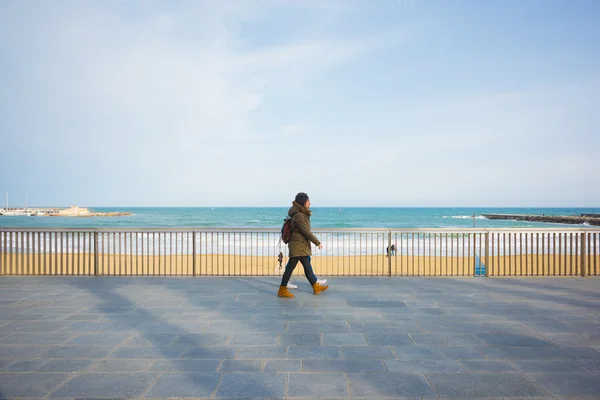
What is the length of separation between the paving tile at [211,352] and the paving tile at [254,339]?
162 mm

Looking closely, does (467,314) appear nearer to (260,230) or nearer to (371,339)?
(371,339)

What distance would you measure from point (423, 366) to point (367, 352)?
0.59 meters

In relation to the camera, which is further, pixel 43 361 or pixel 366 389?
pixel 43 361

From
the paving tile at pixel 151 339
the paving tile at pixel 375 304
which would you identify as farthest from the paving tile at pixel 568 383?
the paving tile at pixel 151 339

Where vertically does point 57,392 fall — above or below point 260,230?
below

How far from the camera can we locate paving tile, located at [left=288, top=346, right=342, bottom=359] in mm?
3688

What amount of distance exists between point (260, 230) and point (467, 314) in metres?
4.40

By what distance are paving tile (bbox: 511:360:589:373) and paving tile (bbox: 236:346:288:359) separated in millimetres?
2326

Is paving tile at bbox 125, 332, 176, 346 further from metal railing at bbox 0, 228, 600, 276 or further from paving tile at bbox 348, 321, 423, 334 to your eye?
paving tile at bbox 348, 321, 423, 334

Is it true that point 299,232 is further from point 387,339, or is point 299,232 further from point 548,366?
point 548,366

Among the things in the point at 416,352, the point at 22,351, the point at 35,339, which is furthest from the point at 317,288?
the point at 22,351

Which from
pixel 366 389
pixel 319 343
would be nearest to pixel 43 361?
pixel 319 343

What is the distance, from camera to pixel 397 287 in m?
7.09

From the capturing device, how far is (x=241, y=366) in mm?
3445
